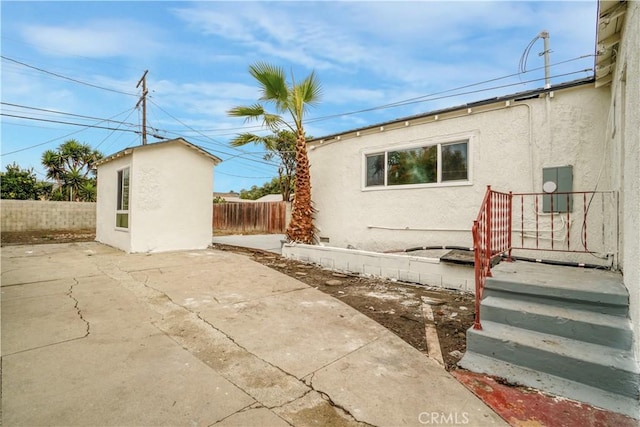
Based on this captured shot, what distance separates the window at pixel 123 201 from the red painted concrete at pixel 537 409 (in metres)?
9.97

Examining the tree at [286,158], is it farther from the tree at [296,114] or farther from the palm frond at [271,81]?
the palm frond at [271,81]

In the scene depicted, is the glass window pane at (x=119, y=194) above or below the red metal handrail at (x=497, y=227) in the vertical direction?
above

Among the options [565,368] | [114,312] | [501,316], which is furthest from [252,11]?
[565,368]

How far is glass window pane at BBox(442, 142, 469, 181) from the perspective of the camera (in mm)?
6250

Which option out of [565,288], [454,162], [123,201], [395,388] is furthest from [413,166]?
[123,201]

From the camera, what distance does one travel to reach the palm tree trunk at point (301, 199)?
27.5 feet

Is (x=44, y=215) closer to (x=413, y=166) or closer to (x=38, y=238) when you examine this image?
(x=38, y=238)

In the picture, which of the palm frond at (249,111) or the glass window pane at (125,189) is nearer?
the palm frond at (249,111)

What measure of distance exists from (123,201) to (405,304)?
931 cm

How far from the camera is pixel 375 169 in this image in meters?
7.64

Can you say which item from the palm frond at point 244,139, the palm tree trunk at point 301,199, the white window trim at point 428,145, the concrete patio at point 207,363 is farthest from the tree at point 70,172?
the white window trim at point 428,145

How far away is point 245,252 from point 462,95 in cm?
1119

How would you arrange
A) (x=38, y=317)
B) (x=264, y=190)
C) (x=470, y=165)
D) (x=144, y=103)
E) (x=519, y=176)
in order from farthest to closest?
(x=264, y=190) < (x=144, y=103) < (x=470, y=165) < (x=519, y=176) < (x=38, y=317)

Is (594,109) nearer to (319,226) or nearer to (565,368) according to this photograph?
(565,368)
